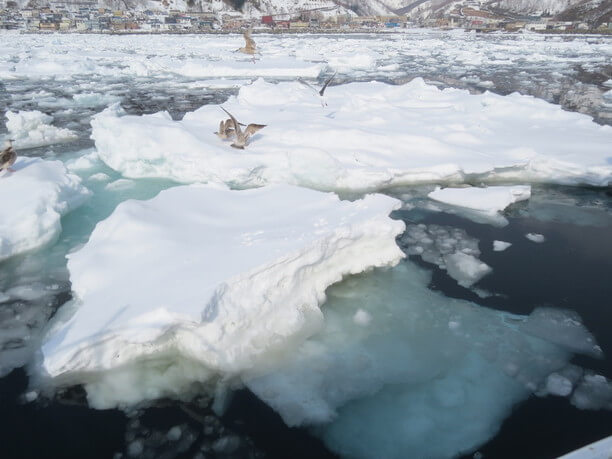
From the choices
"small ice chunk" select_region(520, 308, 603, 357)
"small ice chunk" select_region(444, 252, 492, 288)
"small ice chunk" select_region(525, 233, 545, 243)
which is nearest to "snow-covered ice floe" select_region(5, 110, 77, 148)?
"small ice chunk" select_region(444, 252, 492, 288)

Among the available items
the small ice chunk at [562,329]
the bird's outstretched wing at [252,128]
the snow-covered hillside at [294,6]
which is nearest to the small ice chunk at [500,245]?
the small ice chunk at [562,329]

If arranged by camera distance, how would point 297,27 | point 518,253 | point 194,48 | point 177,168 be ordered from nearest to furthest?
point 518,253 < point 177,168 < point 194,48 < point 297,27

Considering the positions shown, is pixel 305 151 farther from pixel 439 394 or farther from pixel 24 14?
pixel 24 14

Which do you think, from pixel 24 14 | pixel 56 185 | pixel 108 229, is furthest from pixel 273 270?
pixel 24 14

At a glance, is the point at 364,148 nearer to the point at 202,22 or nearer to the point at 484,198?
the point at 484,198

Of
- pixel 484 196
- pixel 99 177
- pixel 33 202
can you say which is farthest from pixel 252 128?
pixel 484 196

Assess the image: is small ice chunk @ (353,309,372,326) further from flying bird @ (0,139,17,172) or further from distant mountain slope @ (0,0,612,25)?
distant mountain slope @ (0,0,612,25)
